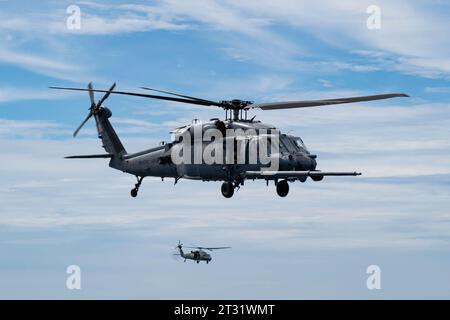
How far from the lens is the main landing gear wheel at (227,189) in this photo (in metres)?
41.5

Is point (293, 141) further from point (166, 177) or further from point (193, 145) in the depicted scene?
point (166, 177)

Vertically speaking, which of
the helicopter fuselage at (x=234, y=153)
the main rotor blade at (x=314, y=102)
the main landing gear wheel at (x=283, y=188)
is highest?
the main rotor blade at (x=314, y=102)

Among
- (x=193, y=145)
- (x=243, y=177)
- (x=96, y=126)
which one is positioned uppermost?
(x=96, y=126)

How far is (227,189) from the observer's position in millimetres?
41562

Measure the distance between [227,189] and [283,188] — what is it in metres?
3.42

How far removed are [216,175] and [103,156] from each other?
43.5 feet

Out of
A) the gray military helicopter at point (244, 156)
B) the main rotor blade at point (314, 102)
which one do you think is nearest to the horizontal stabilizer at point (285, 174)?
the gray military helicopter at point (244, 156)

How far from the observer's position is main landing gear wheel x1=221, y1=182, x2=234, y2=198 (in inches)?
1634

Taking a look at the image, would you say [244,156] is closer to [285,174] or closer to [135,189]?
[285,174]

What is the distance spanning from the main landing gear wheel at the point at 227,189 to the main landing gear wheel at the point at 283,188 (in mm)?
2863

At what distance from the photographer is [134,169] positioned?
162 feet

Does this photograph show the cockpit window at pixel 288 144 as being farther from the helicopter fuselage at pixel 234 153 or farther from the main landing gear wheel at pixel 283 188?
the main landing gear wheel at pixel 283 188

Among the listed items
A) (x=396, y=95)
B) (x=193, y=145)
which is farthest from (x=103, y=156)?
(x=396, y=95)

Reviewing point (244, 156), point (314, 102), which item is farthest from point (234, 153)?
point (314, 102)
